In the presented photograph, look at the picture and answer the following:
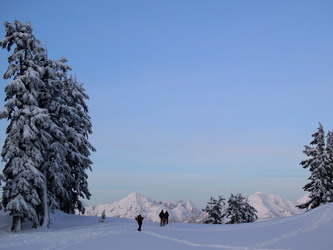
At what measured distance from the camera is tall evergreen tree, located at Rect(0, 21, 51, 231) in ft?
95.6

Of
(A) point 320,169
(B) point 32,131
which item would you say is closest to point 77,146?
(B) point 32,131

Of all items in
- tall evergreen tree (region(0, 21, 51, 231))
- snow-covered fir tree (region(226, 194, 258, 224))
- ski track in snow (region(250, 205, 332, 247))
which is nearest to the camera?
ski track in snow (region(250, 205, 332, 247))

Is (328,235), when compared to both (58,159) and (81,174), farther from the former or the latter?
(81,174)

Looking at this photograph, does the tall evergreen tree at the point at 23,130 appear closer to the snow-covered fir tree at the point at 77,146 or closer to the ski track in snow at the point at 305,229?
the snow-covered fir tree at the point at 77,146

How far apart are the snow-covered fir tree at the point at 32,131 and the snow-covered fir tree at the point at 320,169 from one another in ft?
87.4

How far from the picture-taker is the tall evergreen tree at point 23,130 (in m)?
29.1

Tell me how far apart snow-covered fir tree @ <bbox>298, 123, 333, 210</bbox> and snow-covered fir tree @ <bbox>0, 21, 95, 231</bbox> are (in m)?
26.6

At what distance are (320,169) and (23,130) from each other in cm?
3105

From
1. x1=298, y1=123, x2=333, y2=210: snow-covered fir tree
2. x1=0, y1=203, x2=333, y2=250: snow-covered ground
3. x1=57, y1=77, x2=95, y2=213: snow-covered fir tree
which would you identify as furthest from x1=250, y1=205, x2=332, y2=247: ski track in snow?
x1=57, y1=77, x2=95, y2=213: snow-covered fir tree

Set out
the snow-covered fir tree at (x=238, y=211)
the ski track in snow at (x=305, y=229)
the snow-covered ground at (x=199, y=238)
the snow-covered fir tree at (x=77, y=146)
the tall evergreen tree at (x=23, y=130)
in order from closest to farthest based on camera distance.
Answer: the snow-covered ground at (x=199, y=238), the ski track in snow at (x=305, y=229), the tall evergreen tree at (x=23, y=130), the snow-covered fir tree at (x=77, y=146), the snow-covered fir tree at (x=238, y=211)

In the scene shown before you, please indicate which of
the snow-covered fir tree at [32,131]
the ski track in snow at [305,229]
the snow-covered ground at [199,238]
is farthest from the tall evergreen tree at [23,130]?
the ski track in snow at [305,229]

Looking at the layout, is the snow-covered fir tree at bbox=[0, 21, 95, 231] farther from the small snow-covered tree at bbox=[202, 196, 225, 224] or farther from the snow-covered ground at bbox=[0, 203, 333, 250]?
the small snow-covered tree at bbox=[202, 196, 225, 224]

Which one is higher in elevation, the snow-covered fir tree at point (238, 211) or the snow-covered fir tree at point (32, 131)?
the snow-covered fir tree at point (32, 131)

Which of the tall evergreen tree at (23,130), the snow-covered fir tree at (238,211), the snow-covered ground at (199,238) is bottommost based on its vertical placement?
the snow-covered ground at (199,238)
